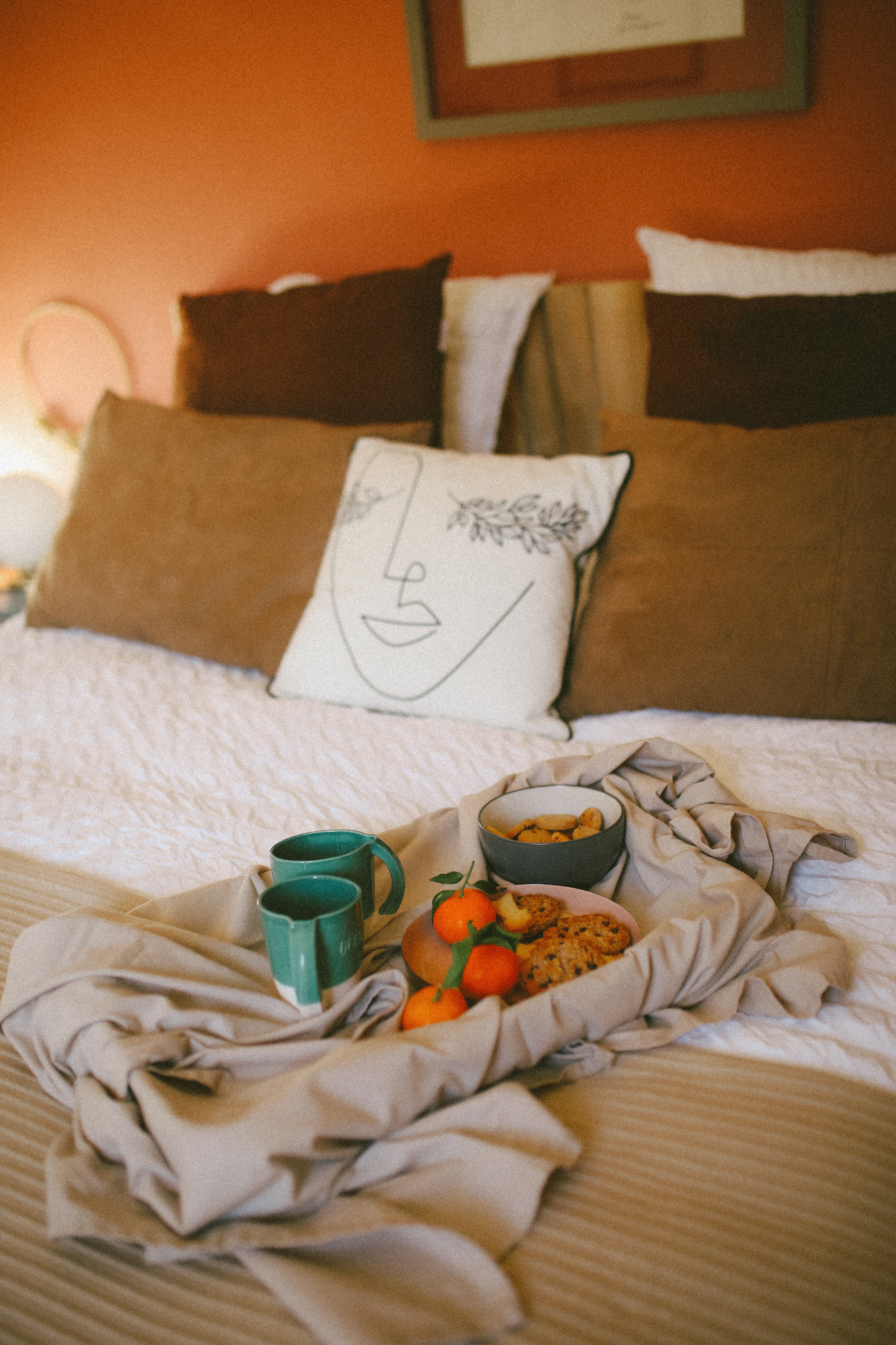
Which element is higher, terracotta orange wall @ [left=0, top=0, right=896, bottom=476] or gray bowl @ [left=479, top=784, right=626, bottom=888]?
terracotta orange wall @ [left=0, top=0, right=896, bottom=476]

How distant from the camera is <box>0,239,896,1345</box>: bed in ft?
1.70

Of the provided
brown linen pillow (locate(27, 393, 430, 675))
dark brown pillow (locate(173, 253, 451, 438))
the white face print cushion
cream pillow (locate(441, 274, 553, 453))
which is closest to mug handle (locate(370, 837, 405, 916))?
the white face print cushion

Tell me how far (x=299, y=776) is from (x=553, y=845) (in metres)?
0.44

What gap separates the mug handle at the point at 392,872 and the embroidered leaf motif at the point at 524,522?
0.61 m

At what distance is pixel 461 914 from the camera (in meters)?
0.73

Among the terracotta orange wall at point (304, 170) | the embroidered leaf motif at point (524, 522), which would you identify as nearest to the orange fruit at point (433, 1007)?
the embroidered leaf motif at point (524, 522)

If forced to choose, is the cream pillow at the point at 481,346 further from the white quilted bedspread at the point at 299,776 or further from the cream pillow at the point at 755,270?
the white quilted bedspread at the point at 299,776

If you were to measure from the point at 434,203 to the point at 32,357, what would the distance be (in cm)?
119

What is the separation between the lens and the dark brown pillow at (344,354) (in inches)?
63.4

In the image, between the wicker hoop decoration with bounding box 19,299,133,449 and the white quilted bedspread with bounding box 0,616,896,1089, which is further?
the wicker hoop decoration with bounding box 19,299,133,449

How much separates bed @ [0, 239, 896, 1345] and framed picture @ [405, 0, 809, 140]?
34 centimetres

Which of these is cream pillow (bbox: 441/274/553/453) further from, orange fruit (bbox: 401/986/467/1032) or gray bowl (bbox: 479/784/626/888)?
orange fruit (bbox: 401/986/467/1032)

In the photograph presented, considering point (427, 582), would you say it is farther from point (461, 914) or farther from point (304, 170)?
point (304, 170)

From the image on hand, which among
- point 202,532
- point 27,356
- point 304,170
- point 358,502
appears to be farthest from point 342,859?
point 27,356
